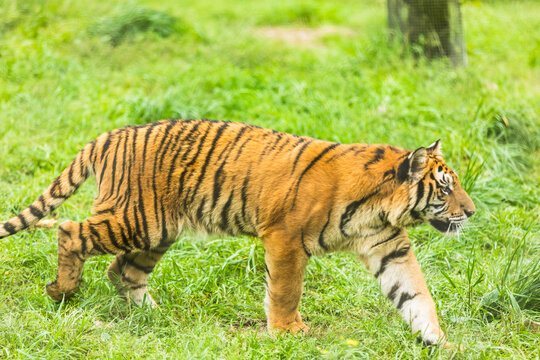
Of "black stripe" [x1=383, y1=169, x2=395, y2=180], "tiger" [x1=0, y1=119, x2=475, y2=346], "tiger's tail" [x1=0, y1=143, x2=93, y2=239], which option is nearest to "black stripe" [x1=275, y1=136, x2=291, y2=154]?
"tiger" [x1=0, y1=119, x2=475, y2=346]

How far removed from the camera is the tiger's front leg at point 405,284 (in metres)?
3.64

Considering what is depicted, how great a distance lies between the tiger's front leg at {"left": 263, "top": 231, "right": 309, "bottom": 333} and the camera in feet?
12.1

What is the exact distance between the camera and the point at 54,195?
13.2ft

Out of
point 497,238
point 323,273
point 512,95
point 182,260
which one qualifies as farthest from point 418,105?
point 182,260

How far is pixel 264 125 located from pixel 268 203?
261cm

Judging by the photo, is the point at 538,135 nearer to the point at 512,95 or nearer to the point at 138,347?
the point at 512,95

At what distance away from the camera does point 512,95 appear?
22.6 feet

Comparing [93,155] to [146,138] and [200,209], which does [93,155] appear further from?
[200,209]

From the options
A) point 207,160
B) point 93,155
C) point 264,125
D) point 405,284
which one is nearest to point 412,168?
point 405,284

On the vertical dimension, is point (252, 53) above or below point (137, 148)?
below

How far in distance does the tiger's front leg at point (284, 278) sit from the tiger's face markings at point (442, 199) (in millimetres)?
740

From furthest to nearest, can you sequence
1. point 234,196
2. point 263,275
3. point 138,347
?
point 263,275
point 234,196
point 138,347

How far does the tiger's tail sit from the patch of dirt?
5.62 meters

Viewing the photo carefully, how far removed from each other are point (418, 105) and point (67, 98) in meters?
3.62
